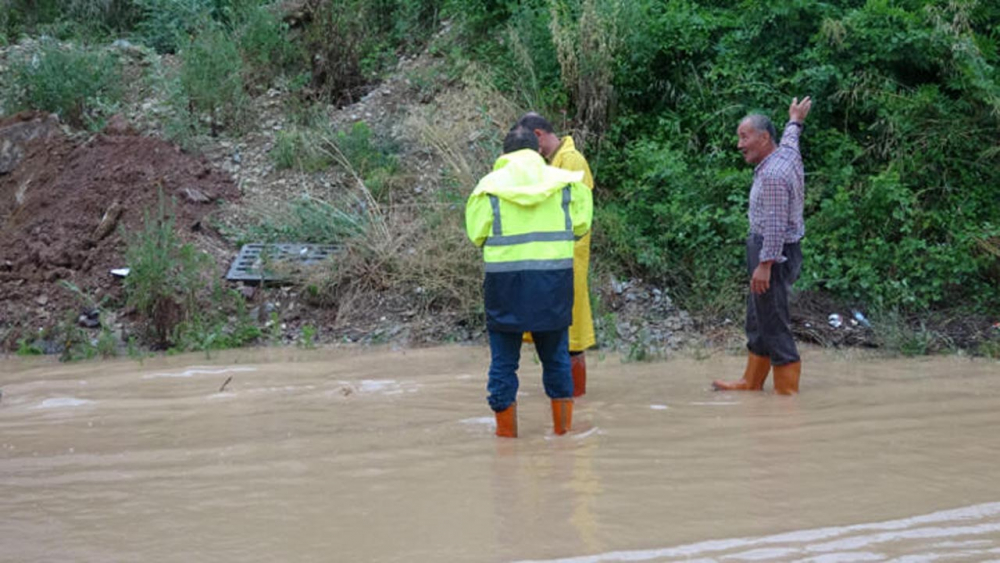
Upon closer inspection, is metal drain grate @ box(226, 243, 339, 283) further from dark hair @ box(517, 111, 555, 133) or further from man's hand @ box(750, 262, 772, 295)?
man's hand @ box(750, 262, 772, 295)

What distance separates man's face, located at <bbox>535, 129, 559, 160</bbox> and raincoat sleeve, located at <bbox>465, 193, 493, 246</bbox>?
1.25 m

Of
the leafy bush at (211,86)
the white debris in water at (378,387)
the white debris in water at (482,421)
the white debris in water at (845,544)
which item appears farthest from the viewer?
the leafy bush at (211,86)

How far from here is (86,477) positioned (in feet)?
16.7

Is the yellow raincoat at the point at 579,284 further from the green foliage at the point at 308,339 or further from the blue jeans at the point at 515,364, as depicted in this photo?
the green foliage at the point at 308,339

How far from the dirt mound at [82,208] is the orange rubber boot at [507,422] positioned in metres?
5.17

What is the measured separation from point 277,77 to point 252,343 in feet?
17.1

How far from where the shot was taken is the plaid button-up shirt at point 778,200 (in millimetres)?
6289

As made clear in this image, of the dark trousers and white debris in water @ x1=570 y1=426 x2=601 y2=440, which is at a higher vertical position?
the dark trousers

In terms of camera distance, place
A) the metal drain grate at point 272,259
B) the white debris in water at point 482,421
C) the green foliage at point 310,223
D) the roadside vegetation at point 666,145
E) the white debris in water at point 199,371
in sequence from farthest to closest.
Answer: the green foliage at point 310,223
the metal drain grate at point 272,259
the roadside vegetation at point 666,145
the white debris in water at point 199,371
the white debris in water at point 482,421

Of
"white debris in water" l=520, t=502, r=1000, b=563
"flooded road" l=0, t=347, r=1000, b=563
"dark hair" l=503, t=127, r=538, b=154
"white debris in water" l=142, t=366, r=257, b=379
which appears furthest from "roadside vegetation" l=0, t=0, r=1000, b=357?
"white debris in water" l=520, t=502, r=1000, b=563

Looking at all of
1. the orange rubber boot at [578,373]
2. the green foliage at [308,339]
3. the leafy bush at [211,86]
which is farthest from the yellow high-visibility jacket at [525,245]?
the leafy bush at [211,86]

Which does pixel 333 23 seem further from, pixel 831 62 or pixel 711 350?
pixel 711 350

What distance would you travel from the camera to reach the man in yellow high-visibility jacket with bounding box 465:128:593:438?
5.39 m

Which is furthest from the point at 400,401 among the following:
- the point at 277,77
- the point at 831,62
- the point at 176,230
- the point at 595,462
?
the point at 277,77
